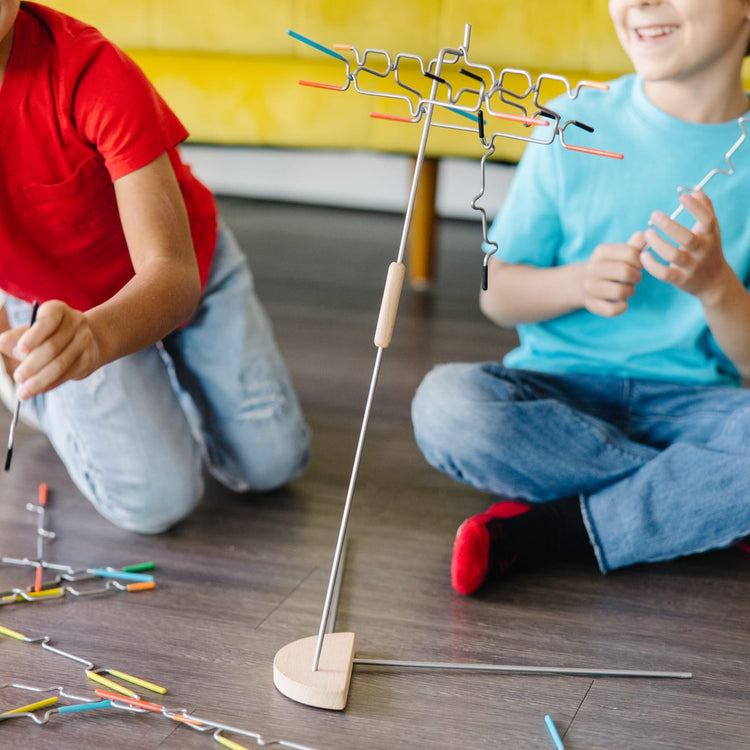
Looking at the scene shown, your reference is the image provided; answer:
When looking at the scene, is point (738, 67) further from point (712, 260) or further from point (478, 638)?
point (478, 638)

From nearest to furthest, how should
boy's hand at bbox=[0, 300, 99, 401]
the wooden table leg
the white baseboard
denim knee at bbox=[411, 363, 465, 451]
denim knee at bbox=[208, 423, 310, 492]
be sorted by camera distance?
boy's hand at bbox=[0, 300, 99, 401], denim knee at bbox=[411, 363, 465, 451], denim knee at bbox=[208, 423, 310, 492], the wooden table leg, the white baseboard

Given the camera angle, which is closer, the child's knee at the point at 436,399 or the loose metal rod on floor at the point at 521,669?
the loose metal rod on floor at the point at 521,669

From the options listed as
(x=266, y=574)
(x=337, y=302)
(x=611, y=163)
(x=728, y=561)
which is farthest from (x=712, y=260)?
(x=337, y=302)

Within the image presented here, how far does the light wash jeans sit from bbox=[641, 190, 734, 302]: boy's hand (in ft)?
1.63

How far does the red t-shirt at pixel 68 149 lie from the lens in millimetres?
968

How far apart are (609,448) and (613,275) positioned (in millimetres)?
204

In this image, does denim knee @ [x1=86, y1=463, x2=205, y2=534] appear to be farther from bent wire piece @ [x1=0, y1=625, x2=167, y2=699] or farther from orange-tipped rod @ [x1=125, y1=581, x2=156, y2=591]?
bent wire piece @ [x1=0, y1=625, x2=167, y2=699]

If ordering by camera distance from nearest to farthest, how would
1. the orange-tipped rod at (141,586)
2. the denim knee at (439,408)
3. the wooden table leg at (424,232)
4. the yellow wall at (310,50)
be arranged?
1. the orange-tipped rod at (141,586)
2. the denim knee at (439,408)
3. the yellow wall at (310,50)
4. the wooden table leg at (424,232)

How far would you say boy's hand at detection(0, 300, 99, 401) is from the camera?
76 cm

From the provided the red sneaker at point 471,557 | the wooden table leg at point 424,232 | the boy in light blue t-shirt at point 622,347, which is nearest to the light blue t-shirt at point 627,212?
the boy in light blue t-shirt at point 622,347

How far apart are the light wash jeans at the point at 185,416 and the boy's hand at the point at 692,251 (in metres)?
0.50

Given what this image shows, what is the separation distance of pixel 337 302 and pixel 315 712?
1358 millimetres

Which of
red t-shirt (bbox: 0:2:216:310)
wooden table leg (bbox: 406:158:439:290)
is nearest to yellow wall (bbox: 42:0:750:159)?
wooden table leg (bbox: 406:158:439:290)

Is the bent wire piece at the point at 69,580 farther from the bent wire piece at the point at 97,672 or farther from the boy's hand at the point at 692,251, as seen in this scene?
the boy's hand at the point at 692,251
